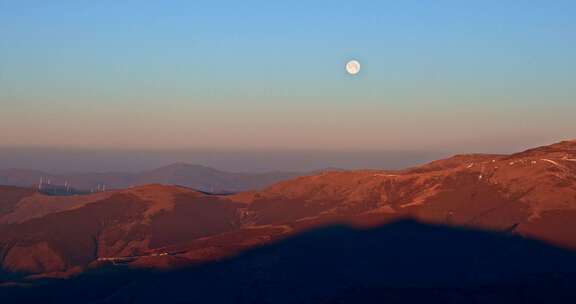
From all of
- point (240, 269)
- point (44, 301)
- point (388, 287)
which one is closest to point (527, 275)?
point (388, 287)

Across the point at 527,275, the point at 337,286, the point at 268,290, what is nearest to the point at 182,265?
the point at 268,290

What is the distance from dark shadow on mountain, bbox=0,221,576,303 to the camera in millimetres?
159000

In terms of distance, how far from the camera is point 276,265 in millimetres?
185750

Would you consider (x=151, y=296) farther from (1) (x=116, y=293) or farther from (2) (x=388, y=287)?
(2) (x=388, y=287)

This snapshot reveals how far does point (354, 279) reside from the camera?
175500 mm

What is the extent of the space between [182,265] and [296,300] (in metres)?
39.1

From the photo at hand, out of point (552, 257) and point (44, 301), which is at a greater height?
point (552, 257)

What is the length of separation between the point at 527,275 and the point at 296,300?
52.0 m

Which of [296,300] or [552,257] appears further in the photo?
[552,257]

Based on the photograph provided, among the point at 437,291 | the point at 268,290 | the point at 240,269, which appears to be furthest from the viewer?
the point at 240,269

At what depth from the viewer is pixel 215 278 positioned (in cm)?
17762

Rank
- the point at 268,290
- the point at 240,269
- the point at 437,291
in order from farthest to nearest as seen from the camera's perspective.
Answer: the point at 240,269 → the point at 268,290 → the point at 437,291

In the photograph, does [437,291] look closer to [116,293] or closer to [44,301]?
[116,293]

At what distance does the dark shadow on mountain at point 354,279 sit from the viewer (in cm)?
15900
